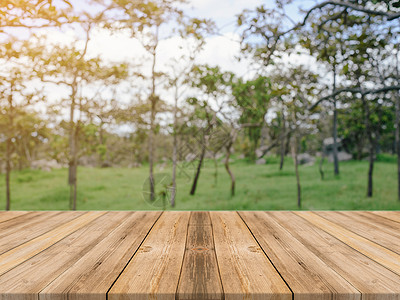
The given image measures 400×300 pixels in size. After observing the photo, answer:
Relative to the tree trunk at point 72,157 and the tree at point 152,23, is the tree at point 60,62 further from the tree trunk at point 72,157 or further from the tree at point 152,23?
the tree at point 152,23

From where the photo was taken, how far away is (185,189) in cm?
880

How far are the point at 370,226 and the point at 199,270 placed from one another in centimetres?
126

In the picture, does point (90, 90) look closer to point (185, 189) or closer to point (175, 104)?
point (175, 104)

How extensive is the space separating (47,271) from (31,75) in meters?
5.27

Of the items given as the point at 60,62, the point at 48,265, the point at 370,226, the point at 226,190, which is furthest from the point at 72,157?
the point at 370,226

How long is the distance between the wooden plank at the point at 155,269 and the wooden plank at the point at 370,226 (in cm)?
95

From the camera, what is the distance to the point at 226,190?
8.88 m

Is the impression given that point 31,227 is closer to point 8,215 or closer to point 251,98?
point 8,215

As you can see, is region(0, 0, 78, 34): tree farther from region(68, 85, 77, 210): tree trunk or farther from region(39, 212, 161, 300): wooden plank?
region(39, 212, 161, 300): wooden plank

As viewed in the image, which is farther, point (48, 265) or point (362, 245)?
point (362, 245)

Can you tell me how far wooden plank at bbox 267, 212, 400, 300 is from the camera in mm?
1070

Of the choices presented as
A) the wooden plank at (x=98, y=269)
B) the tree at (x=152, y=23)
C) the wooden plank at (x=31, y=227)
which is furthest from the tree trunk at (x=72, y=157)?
the wooden plank at (x=98, y=269)

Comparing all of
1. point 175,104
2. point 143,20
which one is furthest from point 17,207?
point 143,20

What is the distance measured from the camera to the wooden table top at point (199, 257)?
41.5 inches
